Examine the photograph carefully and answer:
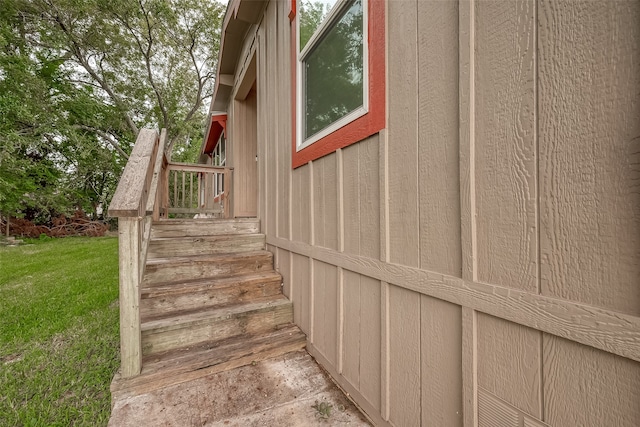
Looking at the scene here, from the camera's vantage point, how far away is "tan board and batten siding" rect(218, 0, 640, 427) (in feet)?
2.24

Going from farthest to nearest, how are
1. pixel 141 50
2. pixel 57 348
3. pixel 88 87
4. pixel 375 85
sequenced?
pixel 88 87 → pixel 141 50 → pixel 57 348 → pixel 375 85

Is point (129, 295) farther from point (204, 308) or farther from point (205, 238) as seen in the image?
point (205, 238)

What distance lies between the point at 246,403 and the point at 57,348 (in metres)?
1.75

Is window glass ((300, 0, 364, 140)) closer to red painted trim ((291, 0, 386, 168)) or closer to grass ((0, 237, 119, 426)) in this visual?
red painted trim ((291, 0, 386, 168))

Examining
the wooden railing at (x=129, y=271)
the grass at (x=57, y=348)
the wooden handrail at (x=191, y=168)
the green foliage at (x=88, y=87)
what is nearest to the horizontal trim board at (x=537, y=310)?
the wooden railing at (x=129, y=271)

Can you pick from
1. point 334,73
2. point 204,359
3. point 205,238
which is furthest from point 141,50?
point 204,359

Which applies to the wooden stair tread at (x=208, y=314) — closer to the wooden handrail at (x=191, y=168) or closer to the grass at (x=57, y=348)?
the grass at (x=57, y=348)

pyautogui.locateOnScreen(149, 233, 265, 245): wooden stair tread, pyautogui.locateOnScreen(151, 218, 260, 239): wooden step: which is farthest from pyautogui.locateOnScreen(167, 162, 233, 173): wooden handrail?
pyautogui.locateOnScreen(149, 233, 265, 245): wooden stair tread

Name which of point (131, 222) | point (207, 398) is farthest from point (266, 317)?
point (131, 222)

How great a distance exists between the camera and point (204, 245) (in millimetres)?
2719

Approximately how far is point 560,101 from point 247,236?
2683mm

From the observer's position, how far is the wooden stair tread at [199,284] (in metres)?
Answer: 2.09

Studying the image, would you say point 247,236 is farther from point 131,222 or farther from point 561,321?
point 561,321

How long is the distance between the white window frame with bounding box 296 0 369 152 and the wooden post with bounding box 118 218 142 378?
1.29 metres
